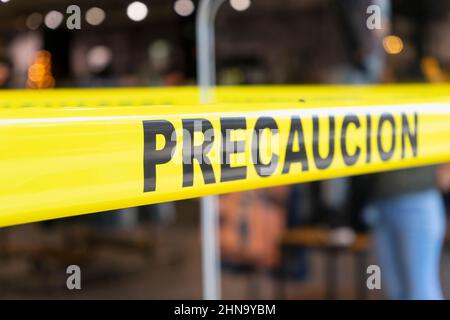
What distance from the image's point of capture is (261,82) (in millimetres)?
7164

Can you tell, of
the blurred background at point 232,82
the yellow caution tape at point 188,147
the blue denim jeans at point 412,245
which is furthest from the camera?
the blurred background at point 232,82

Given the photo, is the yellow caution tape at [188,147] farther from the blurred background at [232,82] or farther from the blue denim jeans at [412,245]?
the blurred background at [232,82]

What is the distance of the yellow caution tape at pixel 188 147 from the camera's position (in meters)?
0.72

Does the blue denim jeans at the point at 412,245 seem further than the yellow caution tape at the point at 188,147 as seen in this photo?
Yes

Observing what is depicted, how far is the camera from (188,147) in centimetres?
87

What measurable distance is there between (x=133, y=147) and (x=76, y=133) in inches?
3.2

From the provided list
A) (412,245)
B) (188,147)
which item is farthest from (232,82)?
(188,147)

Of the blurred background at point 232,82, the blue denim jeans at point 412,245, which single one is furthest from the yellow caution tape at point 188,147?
the blurred background at point 232,82

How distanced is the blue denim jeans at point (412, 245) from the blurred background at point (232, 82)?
0.24ft

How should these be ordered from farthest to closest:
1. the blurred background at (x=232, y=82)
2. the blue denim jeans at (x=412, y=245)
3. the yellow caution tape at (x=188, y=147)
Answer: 1. the blurred background at (x=232, y=82)
2. the blue denim jeans at (x=412, y=245)
3. the yellow caution tape at (x=188, y=147)

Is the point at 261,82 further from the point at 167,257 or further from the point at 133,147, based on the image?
the point at 133,147

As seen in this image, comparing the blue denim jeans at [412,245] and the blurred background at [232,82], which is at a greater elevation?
the blurred background at [232,82]

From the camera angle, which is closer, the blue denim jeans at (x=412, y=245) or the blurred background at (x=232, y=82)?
the blue denim jeans at (x=412, y=245)
